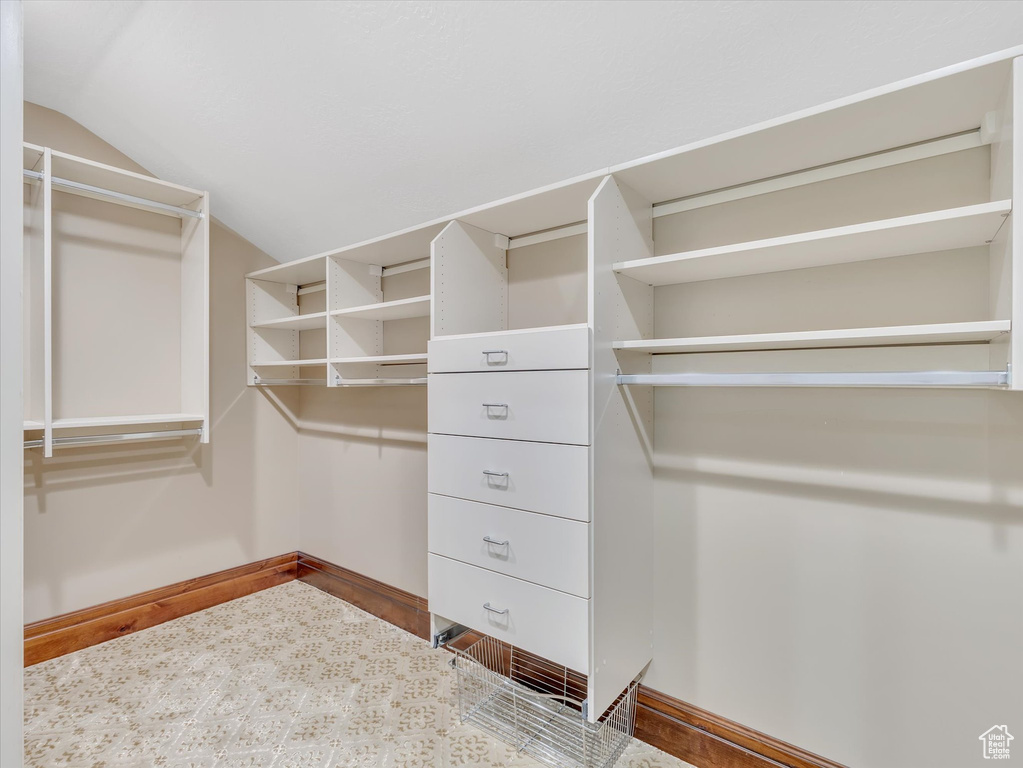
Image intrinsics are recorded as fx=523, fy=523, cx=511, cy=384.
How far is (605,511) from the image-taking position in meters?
1.58

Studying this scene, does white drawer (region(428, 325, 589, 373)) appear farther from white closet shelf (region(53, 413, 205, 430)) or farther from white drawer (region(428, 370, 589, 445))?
white closet shelf (region(53, 413, 205, 430))

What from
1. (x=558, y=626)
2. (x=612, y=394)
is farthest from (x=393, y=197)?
(x=558, y=626)

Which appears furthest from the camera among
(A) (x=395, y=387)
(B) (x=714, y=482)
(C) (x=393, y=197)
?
(A) (x=395, y=387)

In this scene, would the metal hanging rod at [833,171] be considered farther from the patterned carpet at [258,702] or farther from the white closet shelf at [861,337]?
the patterned carpet at [258,702]

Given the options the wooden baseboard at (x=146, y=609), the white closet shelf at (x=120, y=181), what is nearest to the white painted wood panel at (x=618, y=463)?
the white closet shelf at (x=120, y=181)

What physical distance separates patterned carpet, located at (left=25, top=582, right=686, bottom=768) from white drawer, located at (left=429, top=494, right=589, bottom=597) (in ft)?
2.24

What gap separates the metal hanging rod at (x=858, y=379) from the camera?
108cm

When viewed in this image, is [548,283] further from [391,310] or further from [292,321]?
[292,321]

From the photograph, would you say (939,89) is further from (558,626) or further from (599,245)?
(558,626)

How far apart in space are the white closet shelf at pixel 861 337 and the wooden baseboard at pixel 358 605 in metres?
1.23

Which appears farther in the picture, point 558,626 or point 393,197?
point 393,197

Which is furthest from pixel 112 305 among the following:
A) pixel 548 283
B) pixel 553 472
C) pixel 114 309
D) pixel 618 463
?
Result: pixel 618 463

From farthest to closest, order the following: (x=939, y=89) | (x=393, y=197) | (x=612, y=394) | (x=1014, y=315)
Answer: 1. (x=393, y=197)
2. (x=612, y=394)
3. (x=939, y=89)
4. (x=1014, y=315)

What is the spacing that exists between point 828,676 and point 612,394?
1.05 m
